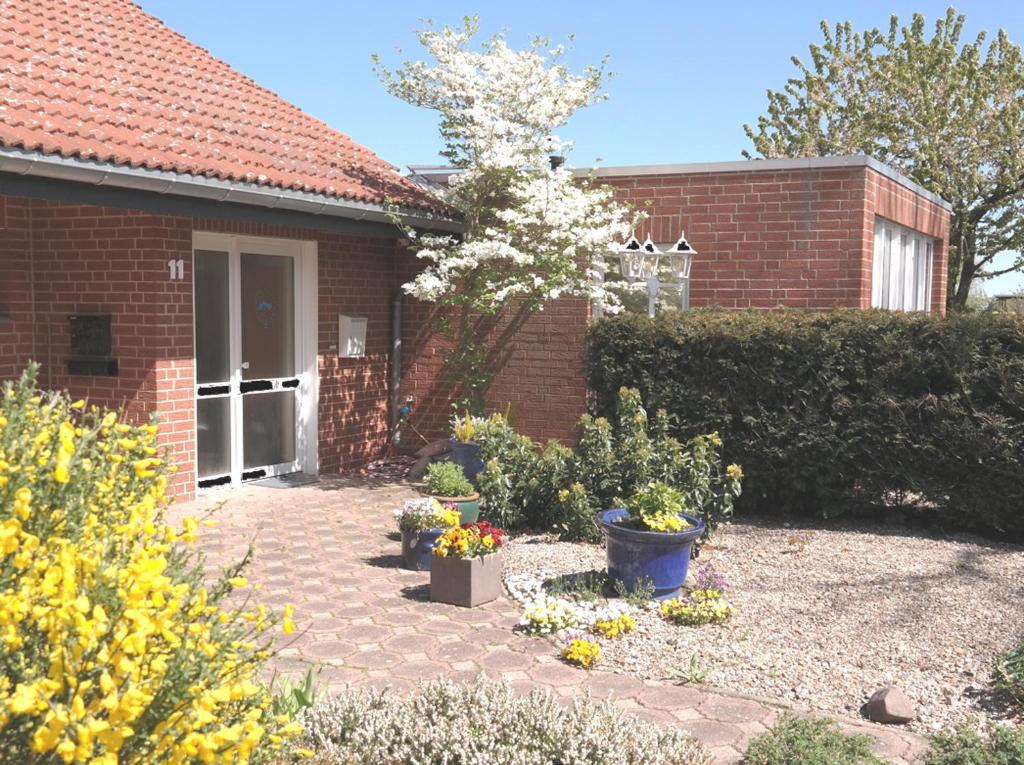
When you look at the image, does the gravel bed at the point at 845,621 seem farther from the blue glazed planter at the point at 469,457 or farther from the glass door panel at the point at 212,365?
the glass door panel at the point at 212,365

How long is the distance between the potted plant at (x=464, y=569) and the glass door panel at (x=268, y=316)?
14.6ft

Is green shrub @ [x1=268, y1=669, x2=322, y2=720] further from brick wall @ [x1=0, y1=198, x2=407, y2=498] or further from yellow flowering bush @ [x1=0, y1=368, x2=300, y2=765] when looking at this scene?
brick wall @ [x1=0, y1=198, x2=407, y2=498]

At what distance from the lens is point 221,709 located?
258 cm

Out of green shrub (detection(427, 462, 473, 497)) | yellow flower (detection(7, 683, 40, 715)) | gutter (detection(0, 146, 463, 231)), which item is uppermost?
gutter (detection(0, 146, 463, 231))

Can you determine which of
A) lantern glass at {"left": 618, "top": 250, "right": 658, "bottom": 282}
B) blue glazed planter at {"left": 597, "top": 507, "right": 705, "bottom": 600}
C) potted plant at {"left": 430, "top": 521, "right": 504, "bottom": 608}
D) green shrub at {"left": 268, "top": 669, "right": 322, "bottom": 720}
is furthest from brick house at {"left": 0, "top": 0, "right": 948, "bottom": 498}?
green shrub at {"left": 268, "top": 669, "right": 322, "bottom": 720}

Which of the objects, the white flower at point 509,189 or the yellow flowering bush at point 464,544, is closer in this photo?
the yellow flowering bush at point 464,544

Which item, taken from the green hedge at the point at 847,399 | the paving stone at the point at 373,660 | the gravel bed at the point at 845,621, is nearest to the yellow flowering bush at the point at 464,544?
the gravel bed at the point at 845,621

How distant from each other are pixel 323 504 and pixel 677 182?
5.06 meters

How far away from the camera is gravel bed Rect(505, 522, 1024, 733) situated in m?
4.76

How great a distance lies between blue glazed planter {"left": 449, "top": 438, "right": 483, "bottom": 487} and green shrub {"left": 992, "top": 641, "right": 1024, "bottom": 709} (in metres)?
5.17

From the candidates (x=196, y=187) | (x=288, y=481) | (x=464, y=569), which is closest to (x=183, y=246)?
(x=196, y=187)

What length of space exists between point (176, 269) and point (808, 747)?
22.8ft

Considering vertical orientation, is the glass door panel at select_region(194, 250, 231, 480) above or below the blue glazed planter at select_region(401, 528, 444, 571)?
above

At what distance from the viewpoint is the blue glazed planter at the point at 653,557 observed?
236 inches
